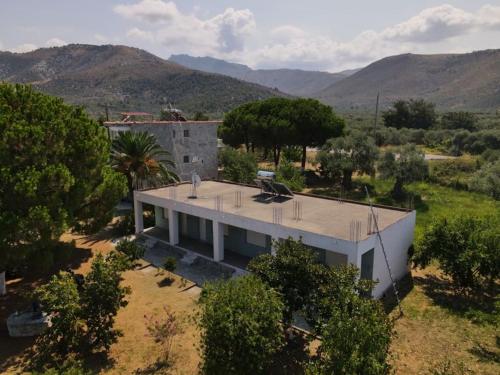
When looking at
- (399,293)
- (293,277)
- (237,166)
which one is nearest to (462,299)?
(399,293)

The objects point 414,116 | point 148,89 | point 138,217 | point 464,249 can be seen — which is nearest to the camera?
point 464,249

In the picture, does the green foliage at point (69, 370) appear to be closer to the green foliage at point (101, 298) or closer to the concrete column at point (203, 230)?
the green foliage at point (101, 298)

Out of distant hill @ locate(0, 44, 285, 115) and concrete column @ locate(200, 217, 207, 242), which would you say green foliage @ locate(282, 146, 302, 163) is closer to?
concrete column @ locate(200, 217, 207, 242)

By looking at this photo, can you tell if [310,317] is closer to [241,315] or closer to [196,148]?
[241,315]

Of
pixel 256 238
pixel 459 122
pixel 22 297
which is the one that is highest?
pixel 459 122

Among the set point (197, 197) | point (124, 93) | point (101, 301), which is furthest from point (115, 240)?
point (124, 93)

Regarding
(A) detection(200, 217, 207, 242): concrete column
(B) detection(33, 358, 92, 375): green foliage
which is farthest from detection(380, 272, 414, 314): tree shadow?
(B) detection(33, 358, 92, 375): green foliage

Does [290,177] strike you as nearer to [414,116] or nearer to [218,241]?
[218,241]
